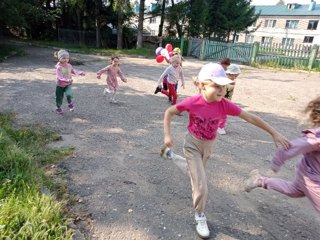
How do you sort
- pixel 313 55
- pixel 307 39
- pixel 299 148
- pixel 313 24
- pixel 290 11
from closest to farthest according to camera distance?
pixel 299 148 → pixel 313 55 → pixel 313 24 → pixel 307 39 → pixel 290 11

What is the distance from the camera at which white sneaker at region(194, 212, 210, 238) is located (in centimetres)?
291

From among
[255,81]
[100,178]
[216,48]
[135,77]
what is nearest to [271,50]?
[216,48]

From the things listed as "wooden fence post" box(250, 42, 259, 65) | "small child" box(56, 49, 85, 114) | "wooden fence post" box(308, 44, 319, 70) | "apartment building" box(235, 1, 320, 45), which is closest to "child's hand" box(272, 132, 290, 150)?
"small child" box(56, 49, 85, 114)

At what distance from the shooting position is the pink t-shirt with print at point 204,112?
9.53 ft

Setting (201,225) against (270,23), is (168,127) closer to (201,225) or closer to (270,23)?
(201,225)

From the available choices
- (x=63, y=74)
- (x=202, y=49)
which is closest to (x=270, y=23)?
(x=202, y=49)

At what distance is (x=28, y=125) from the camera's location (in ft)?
18.4

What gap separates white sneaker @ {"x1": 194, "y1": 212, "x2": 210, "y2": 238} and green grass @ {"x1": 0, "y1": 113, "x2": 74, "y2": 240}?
117cm

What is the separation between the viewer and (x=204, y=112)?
291cm

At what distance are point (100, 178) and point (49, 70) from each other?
9748mm

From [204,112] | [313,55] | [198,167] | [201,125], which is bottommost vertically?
[198,167]

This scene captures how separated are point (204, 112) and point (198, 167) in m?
0.52

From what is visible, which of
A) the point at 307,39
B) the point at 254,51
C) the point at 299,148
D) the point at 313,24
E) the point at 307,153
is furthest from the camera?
the point at 307,39

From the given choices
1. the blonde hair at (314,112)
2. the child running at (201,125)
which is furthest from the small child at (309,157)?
the child running at (201,125)
